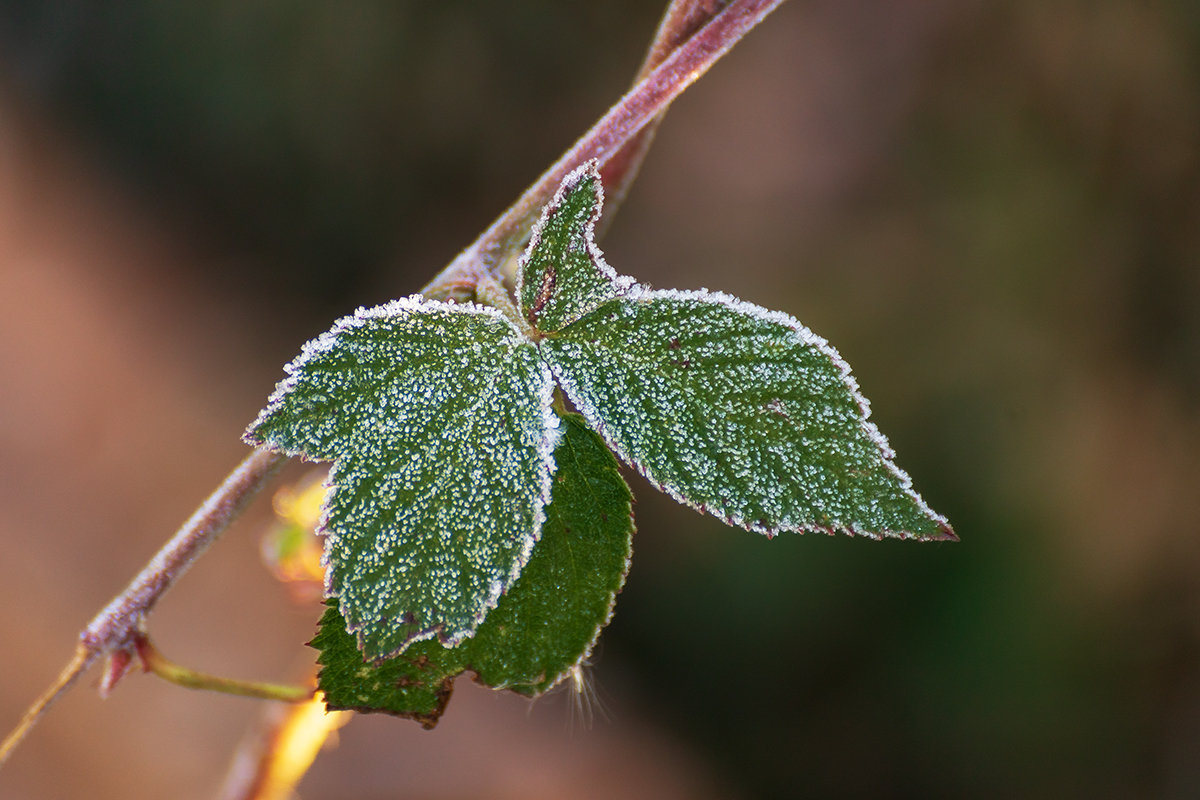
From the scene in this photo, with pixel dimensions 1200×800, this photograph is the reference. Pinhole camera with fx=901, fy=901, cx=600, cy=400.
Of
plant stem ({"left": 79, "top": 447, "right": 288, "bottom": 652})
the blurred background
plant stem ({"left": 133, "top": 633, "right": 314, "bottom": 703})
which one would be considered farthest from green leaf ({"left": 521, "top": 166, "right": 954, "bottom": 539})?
the blurred background

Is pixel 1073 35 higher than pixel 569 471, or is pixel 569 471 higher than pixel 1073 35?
pixel 1073 35

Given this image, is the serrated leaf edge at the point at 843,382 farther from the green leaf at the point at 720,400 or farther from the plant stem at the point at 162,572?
the plant stem at the point at 162,572

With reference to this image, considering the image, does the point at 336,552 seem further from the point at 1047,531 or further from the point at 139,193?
the point at 139,193

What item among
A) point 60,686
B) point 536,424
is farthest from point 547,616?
point 60,686

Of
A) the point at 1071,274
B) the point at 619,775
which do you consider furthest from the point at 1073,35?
the point at 619,775

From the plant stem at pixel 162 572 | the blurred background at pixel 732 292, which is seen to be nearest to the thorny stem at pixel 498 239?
the plant stem at pixel 162 572

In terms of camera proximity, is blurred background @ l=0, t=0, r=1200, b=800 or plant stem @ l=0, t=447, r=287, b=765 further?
blurred background @ l=0, t=0, r=1200, b=800

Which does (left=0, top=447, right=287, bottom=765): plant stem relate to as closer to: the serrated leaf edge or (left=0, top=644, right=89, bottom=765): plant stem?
(left=0, top=644, right=89, bottom=765): plant stem
